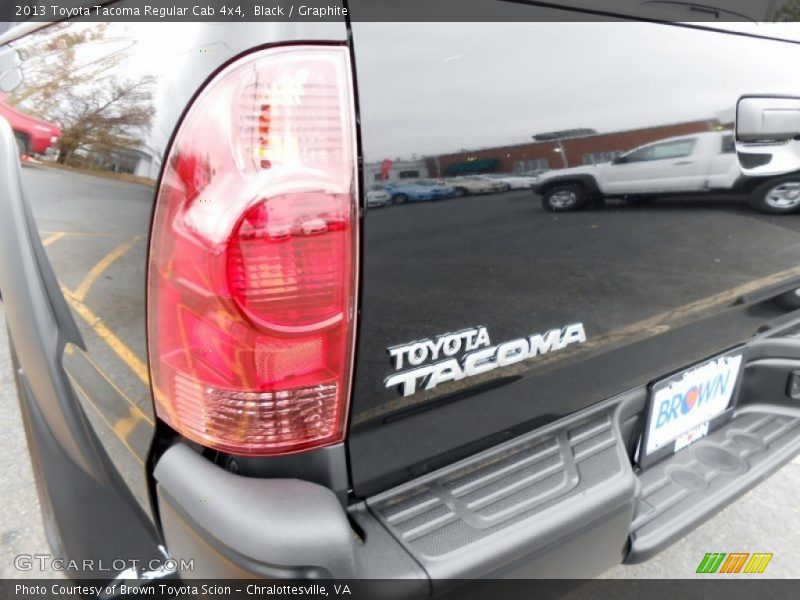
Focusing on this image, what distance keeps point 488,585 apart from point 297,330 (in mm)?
615

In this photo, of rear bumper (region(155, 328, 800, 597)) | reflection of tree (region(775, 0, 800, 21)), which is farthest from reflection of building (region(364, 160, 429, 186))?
reflection of tree (region(775, 0, 800, 21))

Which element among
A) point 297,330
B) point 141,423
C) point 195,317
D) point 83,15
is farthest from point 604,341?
point 83,15

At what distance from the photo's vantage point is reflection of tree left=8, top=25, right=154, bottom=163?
115 cm

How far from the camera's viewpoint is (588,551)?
1.34 metres

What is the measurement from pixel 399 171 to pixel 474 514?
69 centimetres

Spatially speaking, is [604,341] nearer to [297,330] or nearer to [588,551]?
[588,551]

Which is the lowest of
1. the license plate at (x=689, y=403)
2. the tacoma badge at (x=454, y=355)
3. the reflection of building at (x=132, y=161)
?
the license plate at (x=689, y=403)

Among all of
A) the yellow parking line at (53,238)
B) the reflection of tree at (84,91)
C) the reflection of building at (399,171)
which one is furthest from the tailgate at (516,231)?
the yellow parking line at (53,238)

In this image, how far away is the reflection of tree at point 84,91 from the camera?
3.77 feet

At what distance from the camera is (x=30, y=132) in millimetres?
1671

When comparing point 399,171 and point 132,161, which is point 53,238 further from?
point 399,171

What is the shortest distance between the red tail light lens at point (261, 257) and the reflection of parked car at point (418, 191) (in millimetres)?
81

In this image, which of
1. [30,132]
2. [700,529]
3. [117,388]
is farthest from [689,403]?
[30,132]
